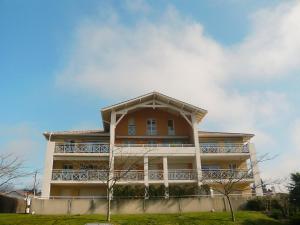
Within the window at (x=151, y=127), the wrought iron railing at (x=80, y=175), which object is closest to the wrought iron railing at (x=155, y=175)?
the wrought iron railing at (x=80, y=175)

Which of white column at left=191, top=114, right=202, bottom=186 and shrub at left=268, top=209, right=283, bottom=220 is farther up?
white column at left=191, top=114, right=202, bottom=186

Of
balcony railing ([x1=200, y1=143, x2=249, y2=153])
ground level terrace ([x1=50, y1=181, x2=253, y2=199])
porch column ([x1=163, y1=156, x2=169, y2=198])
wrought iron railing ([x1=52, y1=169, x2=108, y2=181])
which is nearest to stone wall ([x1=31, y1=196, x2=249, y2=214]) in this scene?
ground level terrace ([x1=50, y1=181, x2=253, y2=199])

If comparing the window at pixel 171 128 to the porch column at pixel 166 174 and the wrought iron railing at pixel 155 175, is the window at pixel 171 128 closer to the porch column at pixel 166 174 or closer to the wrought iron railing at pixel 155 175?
the porch column at pixel 166 174

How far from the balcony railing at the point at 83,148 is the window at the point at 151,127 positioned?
17.1 feet

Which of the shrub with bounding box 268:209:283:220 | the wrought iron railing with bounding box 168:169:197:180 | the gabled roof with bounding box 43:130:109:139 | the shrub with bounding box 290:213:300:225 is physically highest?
the gabled roof with bounding box 43:130:109:139

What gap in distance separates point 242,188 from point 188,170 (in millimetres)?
5718

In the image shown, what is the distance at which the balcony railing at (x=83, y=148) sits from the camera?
32.7 metres

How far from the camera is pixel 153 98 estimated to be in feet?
114

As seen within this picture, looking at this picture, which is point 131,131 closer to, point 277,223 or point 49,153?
point 49,153

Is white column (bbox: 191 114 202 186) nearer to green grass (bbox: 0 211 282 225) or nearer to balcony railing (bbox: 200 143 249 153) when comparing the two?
balcony railing (bbox: 200 143 249 153)

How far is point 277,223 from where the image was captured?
74.4ft

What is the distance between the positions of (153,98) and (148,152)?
18.7 feet

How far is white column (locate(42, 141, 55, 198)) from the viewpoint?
98.6ft

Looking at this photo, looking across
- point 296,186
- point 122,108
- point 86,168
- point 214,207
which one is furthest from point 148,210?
point 296,186
